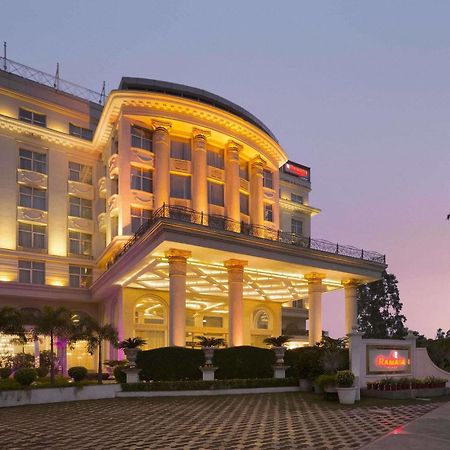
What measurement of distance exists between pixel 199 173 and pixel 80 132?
14.2 metres

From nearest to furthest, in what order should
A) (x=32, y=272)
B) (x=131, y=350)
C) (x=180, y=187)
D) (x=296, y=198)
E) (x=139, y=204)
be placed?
(x=131, y=350)
(x=139, y=204)
(x=180, y=187)
(x=32, y=272)
(x=296, y=198)

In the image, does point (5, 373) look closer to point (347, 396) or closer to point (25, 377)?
point (25, 377)

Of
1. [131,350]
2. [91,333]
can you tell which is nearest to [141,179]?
[91,333]

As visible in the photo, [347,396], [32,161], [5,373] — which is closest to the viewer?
[347,396]

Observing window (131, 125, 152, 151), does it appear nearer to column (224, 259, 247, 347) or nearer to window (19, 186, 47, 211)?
window (19, 186, 47, 211)

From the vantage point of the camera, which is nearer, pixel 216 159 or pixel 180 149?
pixel 180 149

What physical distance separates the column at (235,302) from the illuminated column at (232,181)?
13.7 meters

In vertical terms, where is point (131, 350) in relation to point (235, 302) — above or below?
below

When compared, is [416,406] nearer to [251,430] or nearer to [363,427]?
[363,427]

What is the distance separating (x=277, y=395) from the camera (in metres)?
24.4

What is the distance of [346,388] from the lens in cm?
2067

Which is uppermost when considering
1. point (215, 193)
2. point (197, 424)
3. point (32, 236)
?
point (215, 193)

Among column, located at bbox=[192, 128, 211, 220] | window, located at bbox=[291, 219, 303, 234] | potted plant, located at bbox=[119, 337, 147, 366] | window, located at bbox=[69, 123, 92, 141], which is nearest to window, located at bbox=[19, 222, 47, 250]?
window, located at bbox=[69, 123, 92, 141]

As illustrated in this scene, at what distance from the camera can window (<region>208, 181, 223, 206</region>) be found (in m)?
45.2
